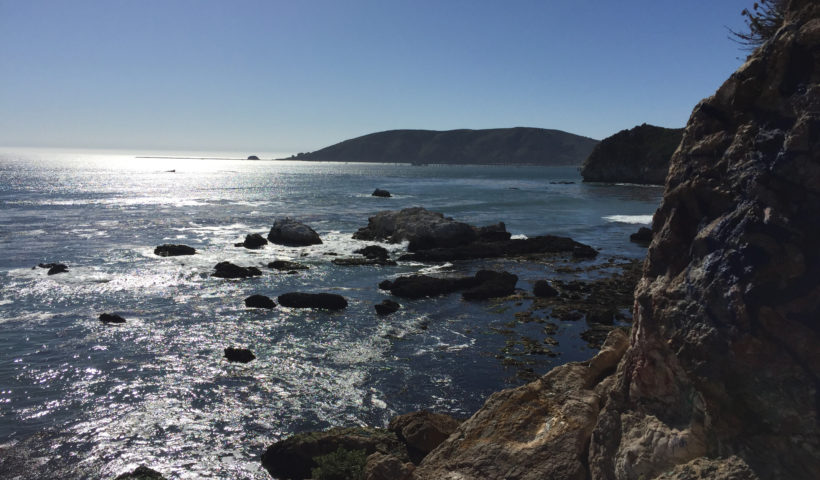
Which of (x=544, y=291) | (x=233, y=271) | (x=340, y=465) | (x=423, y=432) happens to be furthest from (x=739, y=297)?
(x=233, y=271)

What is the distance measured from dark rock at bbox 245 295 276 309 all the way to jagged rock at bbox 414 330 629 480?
14.8 m

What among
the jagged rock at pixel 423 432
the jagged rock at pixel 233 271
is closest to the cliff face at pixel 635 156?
the jagged rock at pixel 233 271

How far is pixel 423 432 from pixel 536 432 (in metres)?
2.93

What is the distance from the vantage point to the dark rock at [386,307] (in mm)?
20797

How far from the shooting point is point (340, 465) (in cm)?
927

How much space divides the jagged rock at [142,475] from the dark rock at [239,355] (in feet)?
20.2

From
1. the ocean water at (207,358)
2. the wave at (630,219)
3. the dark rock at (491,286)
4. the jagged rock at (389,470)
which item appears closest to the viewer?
the jagged rock at (389,470)

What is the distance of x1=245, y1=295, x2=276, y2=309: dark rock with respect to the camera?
21344mm

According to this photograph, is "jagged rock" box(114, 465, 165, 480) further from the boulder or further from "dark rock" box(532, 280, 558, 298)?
the boulder

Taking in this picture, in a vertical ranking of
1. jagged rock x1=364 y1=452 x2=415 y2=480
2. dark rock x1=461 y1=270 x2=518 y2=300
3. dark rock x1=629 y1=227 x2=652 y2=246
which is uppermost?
jagged rock x1=364 y1=452 x2=415 y2=480

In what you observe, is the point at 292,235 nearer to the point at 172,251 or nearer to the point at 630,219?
the point at 172,251

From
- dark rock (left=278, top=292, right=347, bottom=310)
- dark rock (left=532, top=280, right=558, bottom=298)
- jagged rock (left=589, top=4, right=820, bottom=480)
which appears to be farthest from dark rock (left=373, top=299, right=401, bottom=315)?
jagged rock (left=589, top=4, right=820, bottom=480)

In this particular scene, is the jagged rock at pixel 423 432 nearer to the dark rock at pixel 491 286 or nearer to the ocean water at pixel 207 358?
the ocean water at pixel 207 358

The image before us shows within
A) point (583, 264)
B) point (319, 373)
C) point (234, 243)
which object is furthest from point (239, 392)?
point (234, 243)
